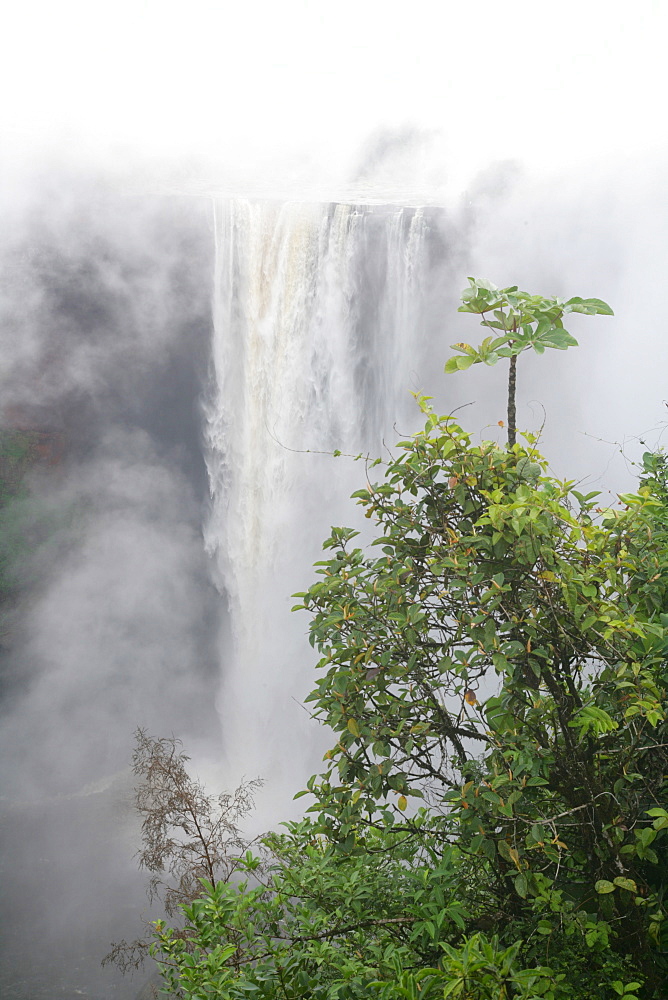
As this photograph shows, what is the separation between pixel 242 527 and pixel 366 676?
11.8 m

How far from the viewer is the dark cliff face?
1384cm

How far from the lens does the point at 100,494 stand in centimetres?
1501

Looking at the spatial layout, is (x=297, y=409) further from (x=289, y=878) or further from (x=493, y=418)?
(x=289, y=878)

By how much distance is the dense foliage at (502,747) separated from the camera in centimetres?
160

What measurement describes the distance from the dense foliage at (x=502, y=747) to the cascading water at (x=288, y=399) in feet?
34.2

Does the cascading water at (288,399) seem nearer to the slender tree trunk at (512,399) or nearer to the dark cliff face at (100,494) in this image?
the dark cliff face at (100,494)

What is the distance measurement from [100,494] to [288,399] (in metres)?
4.79

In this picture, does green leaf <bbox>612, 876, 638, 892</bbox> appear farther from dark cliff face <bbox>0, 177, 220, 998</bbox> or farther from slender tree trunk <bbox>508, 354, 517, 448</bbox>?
dark cliff face <bbox>0, 177, 220, 998</bbox>

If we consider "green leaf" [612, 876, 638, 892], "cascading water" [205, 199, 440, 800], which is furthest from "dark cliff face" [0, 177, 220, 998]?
"green leaf" [612, 876, 638, 892]

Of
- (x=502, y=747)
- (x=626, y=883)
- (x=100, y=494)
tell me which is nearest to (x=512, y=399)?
(x=502, y=747)

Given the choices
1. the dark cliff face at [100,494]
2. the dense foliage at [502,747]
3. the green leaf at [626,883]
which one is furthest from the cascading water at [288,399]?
the green leaf at [626,883]

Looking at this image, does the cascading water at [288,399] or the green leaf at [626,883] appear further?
the cascading water at [288,399]

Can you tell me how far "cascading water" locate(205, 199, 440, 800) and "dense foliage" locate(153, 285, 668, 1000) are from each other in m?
10.4

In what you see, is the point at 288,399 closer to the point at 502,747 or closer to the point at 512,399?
the point at 512,399
